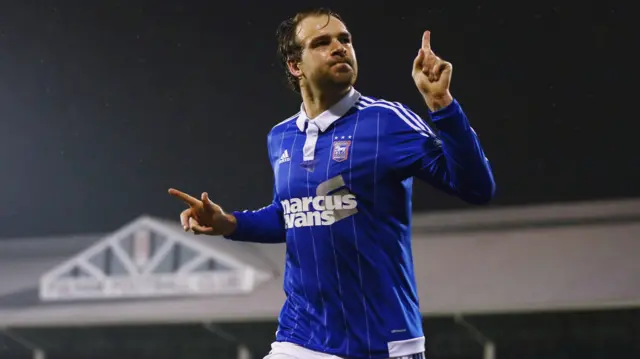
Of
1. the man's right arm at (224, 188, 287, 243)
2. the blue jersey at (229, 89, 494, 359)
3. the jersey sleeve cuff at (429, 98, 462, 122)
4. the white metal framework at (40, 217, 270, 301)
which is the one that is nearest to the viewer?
the jersey sleeve cuff at (429, 98, 462, 122)

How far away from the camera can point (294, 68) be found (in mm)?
2203

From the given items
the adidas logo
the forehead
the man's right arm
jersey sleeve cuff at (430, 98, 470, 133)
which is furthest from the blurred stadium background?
jersey sleeve cuff at (430, 98, 470, 133)

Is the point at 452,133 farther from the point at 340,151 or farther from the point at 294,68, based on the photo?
the point at 294,68


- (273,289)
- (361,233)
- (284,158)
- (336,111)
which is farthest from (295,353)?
(273,289)

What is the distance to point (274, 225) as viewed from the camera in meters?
2.24

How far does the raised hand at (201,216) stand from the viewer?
2098 mm

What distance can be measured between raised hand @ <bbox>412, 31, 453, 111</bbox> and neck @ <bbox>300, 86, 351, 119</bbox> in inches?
12.0

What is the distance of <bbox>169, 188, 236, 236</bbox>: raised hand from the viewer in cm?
210

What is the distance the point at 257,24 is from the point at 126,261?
4.67 ft

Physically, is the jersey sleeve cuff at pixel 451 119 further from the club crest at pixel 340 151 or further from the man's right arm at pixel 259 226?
the man's right arm at pixel 259 226

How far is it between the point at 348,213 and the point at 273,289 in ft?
8.12

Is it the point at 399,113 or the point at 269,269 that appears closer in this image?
the point at 399,113

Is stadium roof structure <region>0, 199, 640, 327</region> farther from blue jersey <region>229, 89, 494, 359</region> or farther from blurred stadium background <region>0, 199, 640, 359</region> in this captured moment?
blue jersey <region>229, 89, 494, 359</region>

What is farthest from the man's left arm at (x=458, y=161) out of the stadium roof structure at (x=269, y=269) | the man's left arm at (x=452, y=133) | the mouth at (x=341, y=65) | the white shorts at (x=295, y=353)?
the stadium roof structure at (x=269, y=269)
